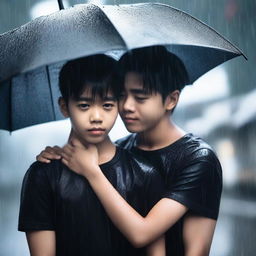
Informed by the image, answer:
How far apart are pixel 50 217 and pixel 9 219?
768cm

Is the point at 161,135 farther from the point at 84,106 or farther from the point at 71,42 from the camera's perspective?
the point at 71,42

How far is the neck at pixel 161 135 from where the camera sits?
294cm

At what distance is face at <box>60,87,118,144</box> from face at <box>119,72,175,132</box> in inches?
7.3

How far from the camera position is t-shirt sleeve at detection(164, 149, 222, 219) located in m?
2.68

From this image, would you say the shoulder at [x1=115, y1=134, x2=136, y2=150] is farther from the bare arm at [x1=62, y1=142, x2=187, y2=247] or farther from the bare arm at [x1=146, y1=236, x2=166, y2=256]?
the bare arm at [x1=146, y1=236, x2=166, y2=256]

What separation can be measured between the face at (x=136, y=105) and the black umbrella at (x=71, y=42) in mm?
249

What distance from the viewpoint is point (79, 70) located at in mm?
2629

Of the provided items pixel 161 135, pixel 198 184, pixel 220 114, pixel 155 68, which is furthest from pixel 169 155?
pixel 220 114

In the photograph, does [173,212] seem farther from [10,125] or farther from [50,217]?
[10,125]

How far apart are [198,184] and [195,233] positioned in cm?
29

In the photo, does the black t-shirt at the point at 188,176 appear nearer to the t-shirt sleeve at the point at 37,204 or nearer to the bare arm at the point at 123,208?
Answer: the bare arm at the point at 123,208

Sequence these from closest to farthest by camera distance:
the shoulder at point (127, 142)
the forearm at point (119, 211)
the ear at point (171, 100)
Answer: the forearm at point (119, 211) < the ear at point (171, 100) < the shoulder at point (127, 142)

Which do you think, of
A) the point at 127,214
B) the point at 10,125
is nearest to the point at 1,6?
the point at 10,125

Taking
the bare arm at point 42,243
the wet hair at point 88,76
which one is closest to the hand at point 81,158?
the wet hair at point 88,76
